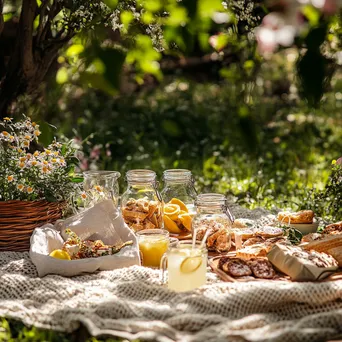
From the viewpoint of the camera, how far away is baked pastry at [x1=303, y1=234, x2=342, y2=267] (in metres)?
3.08

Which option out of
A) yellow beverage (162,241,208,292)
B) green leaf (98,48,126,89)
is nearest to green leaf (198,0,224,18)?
green leaf (98,48,126,89)

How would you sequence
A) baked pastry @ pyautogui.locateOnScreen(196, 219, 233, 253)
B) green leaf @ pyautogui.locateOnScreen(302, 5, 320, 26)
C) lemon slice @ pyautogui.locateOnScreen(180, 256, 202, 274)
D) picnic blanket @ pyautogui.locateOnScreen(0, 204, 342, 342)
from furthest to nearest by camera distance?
baked pastry @ pyautogui.locateOnScreen(196, 219, 233, 253) < lemon slice @ pyautogui.locateOnScreen(180, 256, 202, 274) < picnic blanket @ pyautogui.locateOnScreen(0, 204, 342, 342) < green leaf @ pyautogui.locateOnScreen(302, 5, 320, 26)

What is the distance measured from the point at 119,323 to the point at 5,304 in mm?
501

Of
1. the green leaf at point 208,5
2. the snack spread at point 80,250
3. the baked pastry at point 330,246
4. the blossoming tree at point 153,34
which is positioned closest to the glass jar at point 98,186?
the snack spread at point 80,250

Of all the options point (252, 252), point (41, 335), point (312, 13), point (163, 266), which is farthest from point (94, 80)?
point (252, 252)

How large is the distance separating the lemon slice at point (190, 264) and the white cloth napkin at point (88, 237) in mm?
371

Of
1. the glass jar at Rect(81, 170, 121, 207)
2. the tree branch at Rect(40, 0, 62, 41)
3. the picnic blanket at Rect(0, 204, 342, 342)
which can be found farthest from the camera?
the tree branch at Rect(40, 0, 62, 41)

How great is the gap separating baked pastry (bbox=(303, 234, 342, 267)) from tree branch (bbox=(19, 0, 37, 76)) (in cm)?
191

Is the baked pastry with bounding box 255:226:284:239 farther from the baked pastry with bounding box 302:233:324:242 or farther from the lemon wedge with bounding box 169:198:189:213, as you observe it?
the lemon wedge with bounding box 169:198:189:213

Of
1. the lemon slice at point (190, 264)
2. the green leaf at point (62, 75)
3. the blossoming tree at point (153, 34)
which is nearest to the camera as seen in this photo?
the blossoming tree at point (153, 34)

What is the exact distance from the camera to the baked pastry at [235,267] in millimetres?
3008

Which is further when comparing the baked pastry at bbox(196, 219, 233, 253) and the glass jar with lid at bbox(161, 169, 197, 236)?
the glass jar with lid at bbox(161, 169, 197, 236)

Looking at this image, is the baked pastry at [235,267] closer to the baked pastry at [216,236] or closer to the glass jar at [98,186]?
the baked pastry at [216,236]

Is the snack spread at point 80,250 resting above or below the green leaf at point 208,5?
below
